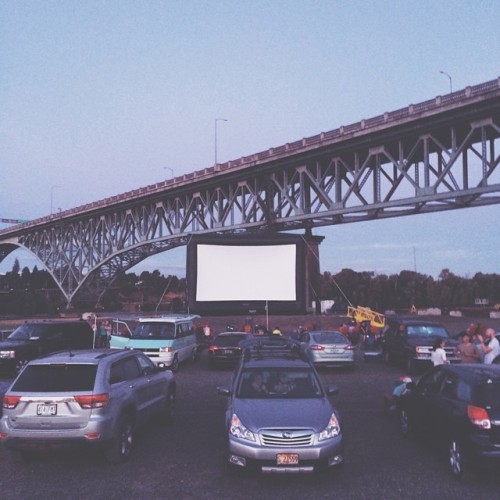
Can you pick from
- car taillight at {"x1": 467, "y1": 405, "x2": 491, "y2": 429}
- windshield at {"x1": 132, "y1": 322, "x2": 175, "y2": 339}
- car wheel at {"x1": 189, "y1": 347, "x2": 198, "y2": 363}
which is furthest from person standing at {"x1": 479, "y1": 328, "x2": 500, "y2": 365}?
car wheel at {"x1": 189, "y1": 347, "x2": 198, "y2": 363}

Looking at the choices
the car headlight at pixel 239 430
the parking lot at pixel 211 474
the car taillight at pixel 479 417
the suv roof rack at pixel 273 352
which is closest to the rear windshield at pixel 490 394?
the car taillight at pixel 479 417

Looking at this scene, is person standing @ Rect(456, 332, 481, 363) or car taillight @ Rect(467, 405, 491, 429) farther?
person standing @ Rect(456, 332, 481, 363)

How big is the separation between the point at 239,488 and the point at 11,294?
11157 cm

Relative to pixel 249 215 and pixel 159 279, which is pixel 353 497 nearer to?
pixel 249 215

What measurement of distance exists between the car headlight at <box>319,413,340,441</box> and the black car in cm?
154

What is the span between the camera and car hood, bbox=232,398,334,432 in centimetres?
730

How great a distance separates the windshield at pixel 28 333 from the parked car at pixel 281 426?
40.9 feet

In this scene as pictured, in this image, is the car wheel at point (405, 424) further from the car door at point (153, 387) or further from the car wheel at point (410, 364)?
the car wheel at point (410, 364)

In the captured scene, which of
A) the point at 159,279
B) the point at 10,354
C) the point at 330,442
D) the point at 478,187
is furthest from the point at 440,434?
the point at 159,279

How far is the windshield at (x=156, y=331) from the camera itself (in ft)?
63.3

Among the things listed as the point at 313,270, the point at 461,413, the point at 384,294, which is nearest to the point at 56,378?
the point at 461,413

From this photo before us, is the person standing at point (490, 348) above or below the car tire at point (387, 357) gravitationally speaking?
above

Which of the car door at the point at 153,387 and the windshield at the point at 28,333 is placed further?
the windshield at the point at 28,333

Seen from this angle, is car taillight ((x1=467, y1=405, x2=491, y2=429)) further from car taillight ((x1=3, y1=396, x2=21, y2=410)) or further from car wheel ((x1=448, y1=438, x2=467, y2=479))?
car taillight ((x1=3, y1=396, x2=21, y2=410))
